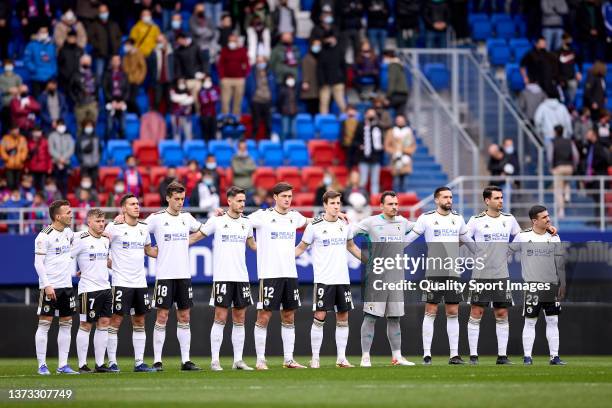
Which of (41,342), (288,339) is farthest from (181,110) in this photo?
(41,342)

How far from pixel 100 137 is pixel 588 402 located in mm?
18666

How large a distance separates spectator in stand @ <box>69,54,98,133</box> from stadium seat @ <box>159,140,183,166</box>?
159 centimetres

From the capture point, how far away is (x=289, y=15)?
3394cm

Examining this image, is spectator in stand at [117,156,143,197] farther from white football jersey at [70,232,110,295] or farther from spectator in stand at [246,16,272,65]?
white football jersey at [70,232,110,295]

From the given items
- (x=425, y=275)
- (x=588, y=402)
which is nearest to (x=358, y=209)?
(x=425, y=275)

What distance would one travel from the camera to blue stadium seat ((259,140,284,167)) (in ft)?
104

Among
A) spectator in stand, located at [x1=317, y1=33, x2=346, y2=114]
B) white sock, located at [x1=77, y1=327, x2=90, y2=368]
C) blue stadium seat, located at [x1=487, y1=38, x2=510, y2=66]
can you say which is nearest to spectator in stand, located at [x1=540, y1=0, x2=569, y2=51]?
blue stadium seat, located at [x1=487, y1=38, x2=510, y2=66]

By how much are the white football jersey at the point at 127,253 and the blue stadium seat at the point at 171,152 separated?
10.3 metres

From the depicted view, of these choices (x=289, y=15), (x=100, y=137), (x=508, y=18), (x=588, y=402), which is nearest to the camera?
(x=588, y=402)

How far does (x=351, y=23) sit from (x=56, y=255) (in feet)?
50.3

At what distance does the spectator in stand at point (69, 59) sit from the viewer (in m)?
31.7

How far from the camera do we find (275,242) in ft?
68.5

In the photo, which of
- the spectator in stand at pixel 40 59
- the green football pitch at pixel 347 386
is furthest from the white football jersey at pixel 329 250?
the spectator in stand at pixel 40 59

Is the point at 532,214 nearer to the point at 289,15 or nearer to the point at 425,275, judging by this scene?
the point at 425,275
